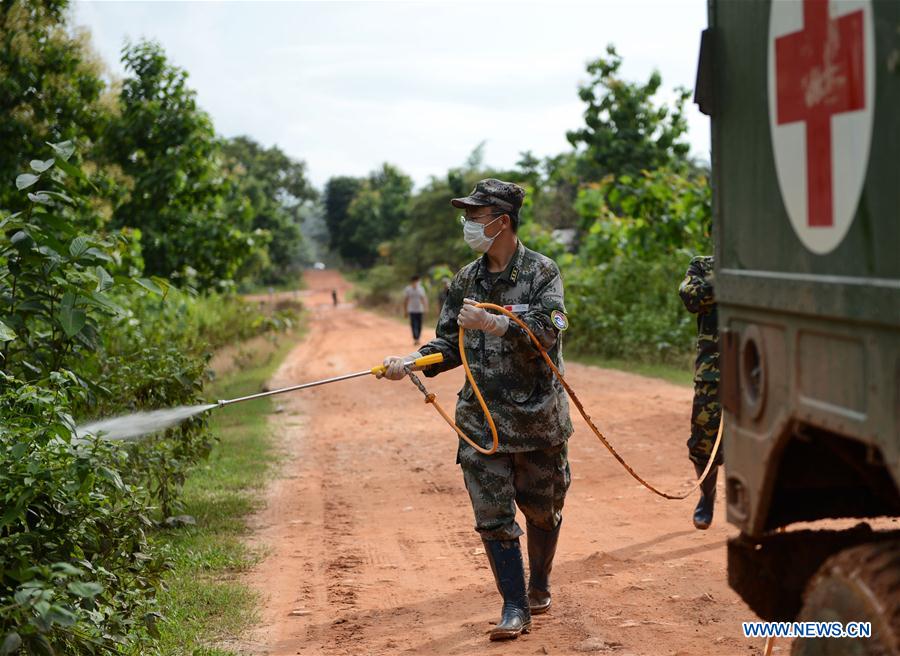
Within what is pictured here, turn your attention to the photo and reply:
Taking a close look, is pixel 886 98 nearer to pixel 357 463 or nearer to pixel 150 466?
pixel 150 466

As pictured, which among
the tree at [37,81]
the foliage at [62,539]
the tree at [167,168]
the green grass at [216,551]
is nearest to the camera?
the foliage at [62,539]

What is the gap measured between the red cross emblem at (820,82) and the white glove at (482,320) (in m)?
2.42

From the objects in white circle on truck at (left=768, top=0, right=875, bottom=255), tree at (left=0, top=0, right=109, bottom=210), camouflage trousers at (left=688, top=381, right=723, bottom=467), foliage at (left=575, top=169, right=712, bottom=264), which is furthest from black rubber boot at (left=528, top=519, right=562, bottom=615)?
foliage at (left=575, top=169, right=712, bottom=264)

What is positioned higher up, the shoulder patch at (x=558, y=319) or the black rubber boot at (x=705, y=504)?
the shoulder patch at (x=558, y=319)

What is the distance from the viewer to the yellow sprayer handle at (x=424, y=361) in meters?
5.29

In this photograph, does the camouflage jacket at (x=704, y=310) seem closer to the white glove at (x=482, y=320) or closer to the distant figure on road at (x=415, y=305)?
the white glove at (x=482, y=320)

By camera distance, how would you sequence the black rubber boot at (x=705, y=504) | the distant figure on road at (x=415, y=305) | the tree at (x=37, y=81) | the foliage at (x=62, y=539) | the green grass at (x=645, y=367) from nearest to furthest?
the foliage at (x=62, y=539) < the black rubber boot at (x=705, y=504) < the tree at (x=37, y=81) < the green grass at (x=645, y=367) < the distant figure on road at (x=415, y=305)

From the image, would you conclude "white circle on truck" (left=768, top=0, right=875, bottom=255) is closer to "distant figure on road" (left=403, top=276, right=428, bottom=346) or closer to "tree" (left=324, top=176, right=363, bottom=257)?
"distant figure on road" (left=403, top=276, right=428, bottom=346)

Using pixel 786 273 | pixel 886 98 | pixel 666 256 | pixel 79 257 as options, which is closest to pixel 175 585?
pixel 79 257

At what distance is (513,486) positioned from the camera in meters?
5.30

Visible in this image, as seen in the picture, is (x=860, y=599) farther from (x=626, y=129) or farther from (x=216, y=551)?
(x=626, y=129)

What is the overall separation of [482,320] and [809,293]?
8.27ft

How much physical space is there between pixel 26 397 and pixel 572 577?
3064 mm

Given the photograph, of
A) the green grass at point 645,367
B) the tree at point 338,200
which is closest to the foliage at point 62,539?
the green grass at point 645,367
